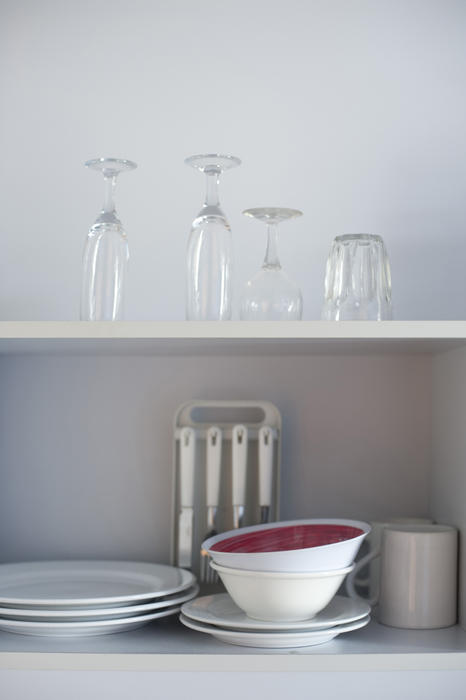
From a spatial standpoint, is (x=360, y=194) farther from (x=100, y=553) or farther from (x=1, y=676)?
(x=1, y=676)

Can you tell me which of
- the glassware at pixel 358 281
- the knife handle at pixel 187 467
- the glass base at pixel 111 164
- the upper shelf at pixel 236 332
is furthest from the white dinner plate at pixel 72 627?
the glass base at pixel 111 164

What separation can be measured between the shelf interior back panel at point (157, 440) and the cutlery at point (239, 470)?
9 centimetres

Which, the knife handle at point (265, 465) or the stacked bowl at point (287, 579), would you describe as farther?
the knife handle at point (265, 465)

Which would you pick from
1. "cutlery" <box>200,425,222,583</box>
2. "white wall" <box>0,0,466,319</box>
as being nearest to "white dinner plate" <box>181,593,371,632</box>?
"cutlery" <box>200,425,222,583</box>

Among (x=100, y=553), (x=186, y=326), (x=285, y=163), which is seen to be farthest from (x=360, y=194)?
(x=100, y=553)

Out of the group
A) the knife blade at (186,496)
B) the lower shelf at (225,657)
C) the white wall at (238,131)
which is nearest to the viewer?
the lower shelf at (225,657)

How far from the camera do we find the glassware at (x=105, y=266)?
1.18 metres

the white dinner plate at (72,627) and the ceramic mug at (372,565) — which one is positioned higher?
the ceramic mug at (372,565)

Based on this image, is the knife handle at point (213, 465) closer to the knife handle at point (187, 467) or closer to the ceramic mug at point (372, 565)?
the knife handle at point (187, 467)

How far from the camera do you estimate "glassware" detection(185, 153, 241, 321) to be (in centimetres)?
116

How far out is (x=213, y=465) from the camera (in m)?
1.36

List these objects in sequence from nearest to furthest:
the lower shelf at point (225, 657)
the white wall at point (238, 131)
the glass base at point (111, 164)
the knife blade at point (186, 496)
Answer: the lower shelf at point (225, 657) < the glass base at point (111, 164) < the knife blade at point (186, 496) < the white wall at point (238, 131)

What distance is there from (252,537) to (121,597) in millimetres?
226

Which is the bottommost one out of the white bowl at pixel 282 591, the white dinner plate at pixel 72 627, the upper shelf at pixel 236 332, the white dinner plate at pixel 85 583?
the white dinner plate at pixel 72 627
